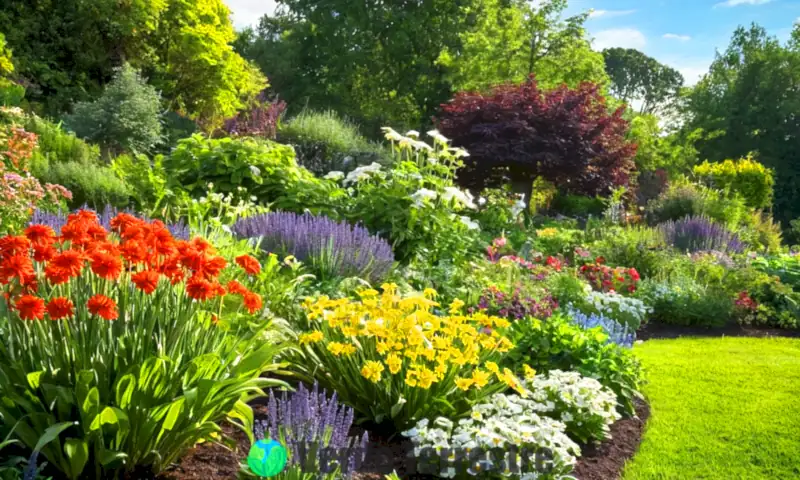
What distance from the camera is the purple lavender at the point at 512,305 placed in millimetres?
5398

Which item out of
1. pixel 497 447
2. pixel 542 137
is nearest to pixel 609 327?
pixel 497 447

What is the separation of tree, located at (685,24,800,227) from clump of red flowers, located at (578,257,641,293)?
64.9ft

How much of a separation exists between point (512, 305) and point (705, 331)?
129 inches

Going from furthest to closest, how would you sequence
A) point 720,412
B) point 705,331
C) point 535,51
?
point 535,51, point 705,331, point 720,412

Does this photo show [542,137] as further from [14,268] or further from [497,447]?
[14,268]

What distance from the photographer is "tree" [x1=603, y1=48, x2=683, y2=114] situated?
4812 centimetres

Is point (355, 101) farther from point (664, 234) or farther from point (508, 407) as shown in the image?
point (508, 407)

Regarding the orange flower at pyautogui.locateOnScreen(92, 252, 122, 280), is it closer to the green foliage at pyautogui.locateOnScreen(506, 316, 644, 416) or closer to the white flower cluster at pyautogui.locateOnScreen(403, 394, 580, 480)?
the white flower cluster at pyautogui.locateOnScreen(403, 394, 580, 480)

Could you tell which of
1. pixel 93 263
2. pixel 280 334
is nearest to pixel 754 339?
pixel 280 334

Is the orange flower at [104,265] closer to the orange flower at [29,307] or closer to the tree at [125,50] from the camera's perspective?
the orange flower at [29,307]

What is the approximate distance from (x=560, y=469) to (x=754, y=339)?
5038 mm

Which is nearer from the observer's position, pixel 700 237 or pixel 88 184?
pixel 88 184

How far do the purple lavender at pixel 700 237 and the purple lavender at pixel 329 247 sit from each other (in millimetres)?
6545

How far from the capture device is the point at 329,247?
18.6ft
